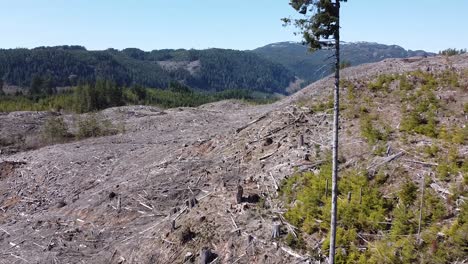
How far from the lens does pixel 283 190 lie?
13094 mm

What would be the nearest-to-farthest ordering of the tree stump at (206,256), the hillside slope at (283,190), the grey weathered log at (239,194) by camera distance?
the hillside slope at (283,190), the tree stump at (206,256), the grey weathered log at (239,194)

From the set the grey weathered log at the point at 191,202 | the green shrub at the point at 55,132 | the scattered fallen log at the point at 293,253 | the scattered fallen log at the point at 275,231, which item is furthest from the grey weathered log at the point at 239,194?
the green shrub at the point at 55,132

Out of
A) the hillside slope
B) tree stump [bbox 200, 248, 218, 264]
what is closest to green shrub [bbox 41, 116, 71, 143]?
the hillside slope

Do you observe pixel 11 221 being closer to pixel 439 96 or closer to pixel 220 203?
pixel 220 203

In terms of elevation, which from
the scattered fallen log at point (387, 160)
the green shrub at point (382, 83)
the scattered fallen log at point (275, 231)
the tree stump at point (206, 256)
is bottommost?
the tree stump at point (206, 256)

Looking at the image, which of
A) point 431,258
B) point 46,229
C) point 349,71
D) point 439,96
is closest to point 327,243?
point 431,258

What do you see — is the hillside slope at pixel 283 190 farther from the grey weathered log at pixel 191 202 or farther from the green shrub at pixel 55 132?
the green shrub at pixel 55 132

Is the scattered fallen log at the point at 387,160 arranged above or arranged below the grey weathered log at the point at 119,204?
above

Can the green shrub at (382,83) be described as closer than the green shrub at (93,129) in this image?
Yes

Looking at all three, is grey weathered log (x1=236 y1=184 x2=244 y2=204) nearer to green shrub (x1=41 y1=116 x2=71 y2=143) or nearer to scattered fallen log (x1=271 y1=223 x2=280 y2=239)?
scattered fallen log (x1=271 y1=223 x2=280 y2=239)

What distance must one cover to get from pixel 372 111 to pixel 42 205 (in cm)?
1483

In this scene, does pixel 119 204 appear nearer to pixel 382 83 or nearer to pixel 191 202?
pixel 191 202

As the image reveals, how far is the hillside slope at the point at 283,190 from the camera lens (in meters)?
10.3

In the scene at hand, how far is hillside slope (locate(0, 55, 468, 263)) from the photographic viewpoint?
10.3 m
